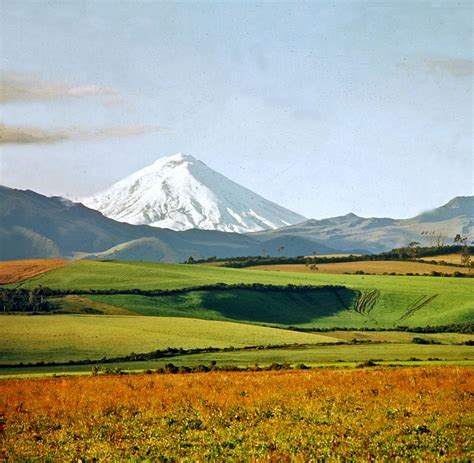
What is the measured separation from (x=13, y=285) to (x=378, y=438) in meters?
135

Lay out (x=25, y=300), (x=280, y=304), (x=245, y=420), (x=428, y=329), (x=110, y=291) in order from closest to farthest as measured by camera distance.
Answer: (x=245, y=420) → (x=428, y=329) → (x=25, y=300) → (x=110, y=291) → (x=280, y=304)

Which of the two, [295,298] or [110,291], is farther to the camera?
[295,298]

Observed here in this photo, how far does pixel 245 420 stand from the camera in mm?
26281

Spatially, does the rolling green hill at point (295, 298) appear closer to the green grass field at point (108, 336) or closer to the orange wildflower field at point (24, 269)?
the orange wildflower field at point (24, 269)

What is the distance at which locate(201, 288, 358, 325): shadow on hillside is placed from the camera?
14225 cm

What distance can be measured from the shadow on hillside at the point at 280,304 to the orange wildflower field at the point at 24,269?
37827 millimetres

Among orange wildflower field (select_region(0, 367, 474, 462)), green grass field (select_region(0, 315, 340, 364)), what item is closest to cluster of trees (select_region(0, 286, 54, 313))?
green grass field (select_region(0, 315, 340, 364))

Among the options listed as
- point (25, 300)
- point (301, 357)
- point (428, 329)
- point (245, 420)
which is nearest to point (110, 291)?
point (25, 300)

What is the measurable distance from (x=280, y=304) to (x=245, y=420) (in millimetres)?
125078

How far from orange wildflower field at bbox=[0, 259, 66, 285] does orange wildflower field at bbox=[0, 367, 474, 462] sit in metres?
124

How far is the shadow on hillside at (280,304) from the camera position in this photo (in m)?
142

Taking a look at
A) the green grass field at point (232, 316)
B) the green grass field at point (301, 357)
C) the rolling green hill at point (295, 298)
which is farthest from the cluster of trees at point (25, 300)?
the green grass field at point (301, 357)

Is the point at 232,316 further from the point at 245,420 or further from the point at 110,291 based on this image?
the point at 245,420

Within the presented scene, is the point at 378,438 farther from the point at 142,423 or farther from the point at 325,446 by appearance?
the point at 142,423
